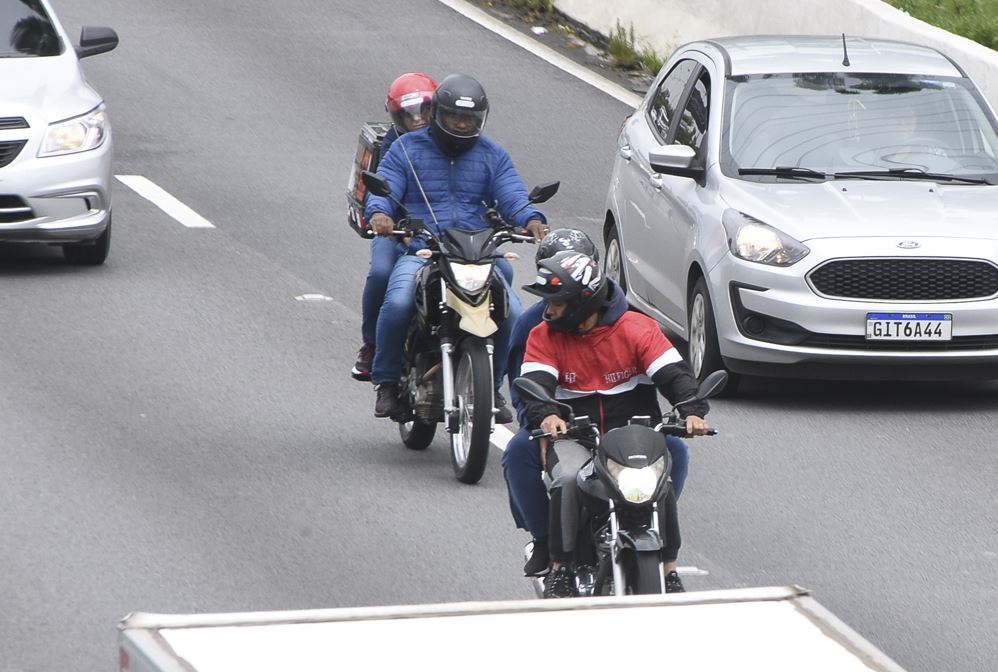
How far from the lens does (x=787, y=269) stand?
1125cm

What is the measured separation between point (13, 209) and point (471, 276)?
5131mm

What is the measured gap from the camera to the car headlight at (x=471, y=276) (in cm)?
951

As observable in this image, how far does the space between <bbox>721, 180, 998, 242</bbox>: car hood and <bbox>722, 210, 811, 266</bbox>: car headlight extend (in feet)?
0.14

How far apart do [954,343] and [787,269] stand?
98 centimetres

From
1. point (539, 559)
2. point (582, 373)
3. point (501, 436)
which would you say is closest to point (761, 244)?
point (501, 436)

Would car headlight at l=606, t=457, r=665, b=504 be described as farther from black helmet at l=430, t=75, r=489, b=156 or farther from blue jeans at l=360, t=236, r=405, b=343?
blue jeans at l=360, t=236, r=405, b=343

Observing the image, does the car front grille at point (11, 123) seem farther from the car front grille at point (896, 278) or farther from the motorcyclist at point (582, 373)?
the motorcyclist at point (582, 373)

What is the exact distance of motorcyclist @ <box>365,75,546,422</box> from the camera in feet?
32.7

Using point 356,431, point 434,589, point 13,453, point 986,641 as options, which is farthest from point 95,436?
point 986,641

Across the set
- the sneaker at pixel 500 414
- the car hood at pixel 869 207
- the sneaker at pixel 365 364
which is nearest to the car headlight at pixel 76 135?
the sneaker at pixel 365 364

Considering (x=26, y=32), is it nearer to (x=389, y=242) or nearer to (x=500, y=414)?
(x=389, y=242)

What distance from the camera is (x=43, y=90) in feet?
46.0

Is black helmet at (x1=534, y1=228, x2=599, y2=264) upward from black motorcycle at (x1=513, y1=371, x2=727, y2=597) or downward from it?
upward

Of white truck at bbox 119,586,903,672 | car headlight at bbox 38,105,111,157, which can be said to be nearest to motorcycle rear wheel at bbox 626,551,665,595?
white truck at bbox 119,586,903,672
